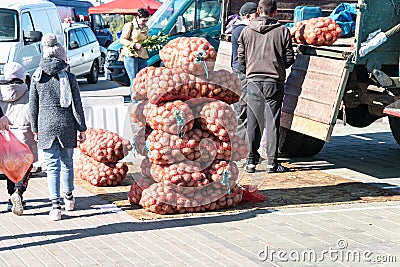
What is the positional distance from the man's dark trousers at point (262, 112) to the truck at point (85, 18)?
28084 mm

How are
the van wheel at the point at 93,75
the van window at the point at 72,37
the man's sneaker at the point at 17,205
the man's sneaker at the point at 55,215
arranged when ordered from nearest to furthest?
the man's sneaker at the point at 55,215 < the man's sneaker at the point at 17,205 < the van window at the point at 72,37 < the van wheel at the point at 93,75

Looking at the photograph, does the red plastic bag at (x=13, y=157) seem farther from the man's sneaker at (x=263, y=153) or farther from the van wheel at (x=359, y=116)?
the van wheel at (x=359, y=116)

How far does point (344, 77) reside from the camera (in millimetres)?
8578

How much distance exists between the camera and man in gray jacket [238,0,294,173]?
30.4ft

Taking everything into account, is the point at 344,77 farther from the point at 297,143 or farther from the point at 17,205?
the point at 17,205

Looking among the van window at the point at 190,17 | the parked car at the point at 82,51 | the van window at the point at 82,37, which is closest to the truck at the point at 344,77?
the van window at the point at 190,17

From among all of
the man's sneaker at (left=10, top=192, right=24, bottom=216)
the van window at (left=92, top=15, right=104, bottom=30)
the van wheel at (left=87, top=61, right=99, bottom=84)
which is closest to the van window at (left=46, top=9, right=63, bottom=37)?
the van wheel at (left=87, top=61, right=99, bottom=84)

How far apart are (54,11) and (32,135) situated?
12.4 metres

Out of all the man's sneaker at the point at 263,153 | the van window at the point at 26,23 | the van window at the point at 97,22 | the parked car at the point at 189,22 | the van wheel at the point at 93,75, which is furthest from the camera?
the van window at the point at 97,22

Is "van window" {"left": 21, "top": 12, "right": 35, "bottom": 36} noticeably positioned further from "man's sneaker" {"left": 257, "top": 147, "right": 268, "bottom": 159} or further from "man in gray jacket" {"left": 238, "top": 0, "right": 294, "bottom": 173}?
"man in gray jacket" {"left": 238, "top": 0, "right": 294, "bottom": 173}

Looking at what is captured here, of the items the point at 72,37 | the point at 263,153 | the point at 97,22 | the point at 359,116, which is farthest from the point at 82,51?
the point at 97,22

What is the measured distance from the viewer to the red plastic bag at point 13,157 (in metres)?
7.55

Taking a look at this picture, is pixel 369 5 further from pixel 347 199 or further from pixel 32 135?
pixel 32 135

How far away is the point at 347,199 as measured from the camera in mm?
8453
